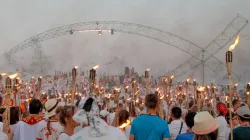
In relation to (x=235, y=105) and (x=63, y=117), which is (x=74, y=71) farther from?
(x=235, y=105)

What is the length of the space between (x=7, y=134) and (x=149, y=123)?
2063mm

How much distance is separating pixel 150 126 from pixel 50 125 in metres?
1.60

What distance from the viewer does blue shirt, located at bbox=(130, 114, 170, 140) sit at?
4828mm

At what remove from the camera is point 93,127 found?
3219mm

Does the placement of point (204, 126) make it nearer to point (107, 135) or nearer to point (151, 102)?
point (107, 135)

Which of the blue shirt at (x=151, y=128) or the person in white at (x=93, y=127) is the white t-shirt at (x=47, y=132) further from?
the person in white at (x=93, y=127)

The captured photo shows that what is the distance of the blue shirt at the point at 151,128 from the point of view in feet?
15.8

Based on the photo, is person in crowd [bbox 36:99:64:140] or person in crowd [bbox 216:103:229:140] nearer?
person in crowd [bbox 36:99:64:140]

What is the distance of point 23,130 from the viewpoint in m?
5.20

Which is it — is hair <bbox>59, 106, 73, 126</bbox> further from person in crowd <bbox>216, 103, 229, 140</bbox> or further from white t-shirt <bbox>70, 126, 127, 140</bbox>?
person in crowd <bbox>216, 103, 229, 140</bbox>

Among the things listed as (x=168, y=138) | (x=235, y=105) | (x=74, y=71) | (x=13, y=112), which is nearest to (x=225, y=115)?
(x=235, y=105)

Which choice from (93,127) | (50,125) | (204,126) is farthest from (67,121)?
(204,126)

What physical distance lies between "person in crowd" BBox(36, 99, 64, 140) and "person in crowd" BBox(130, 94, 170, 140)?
48.3 inches

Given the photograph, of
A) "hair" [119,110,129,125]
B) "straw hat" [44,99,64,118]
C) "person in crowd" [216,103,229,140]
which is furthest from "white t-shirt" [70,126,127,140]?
"person in crowd" [216,103,229,140]
